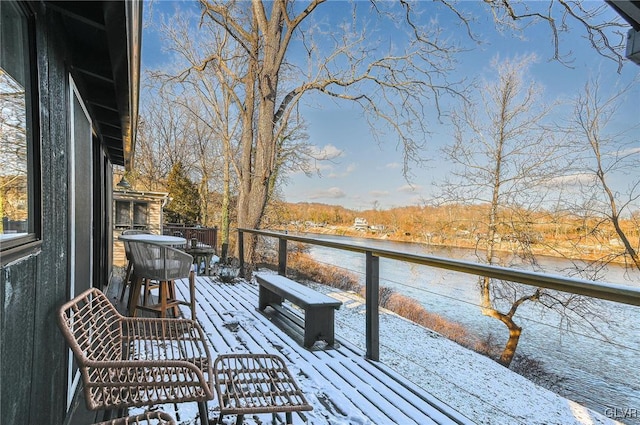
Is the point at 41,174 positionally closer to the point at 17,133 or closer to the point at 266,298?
the point at 17,133

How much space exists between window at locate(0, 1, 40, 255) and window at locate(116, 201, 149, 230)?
995 cm

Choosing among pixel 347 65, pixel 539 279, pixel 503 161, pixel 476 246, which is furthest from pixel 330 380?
pixel 503 161

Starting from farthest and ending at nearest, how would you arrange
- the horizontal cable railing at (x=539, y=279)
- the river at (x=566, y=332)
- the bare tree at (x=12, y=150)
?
1. the river at (x=566, y=332)
2. the horizontal cable railing at (x=539, y=279)
3. the bare tree at (x=12, y=150)

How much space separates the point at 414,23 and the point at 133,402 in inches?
377

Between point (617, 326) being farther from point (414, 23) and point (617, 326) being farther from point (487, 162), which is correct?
point (414, 23)

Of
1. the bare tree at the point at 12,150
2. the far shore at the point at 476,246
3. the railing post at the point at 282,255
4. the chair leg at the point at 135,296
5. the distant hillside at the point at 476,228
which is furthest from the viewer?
the distant hillside at the point at 476,228

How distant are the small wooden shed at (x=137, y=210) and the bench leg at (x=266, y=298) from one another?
675 centimetres

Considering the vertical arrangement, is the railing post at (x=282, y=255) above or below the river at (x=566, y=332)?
above

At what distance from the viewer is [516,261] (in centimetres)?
1001

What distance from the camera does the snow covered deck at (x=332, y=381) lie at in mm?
2051

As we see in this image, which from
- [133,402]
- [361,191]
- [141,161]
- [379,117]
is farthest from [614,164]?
[141,161]

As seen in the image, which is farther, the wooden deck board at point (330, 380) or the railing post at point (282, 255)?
the railing post at point (282, 255)

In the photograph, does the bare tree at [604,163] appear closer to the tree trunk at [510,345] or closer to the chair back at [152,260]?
the tree trunk at [510,345]

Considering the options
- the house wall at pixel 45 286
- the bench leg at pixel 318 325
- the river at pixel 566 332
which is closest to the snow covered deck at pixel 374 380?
the bench leg at pixel 318 325
